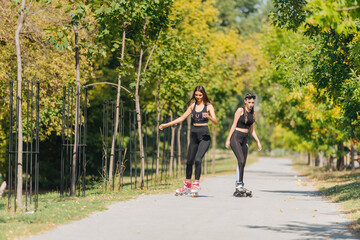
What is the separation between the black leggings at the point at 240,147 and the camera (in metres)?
13.2

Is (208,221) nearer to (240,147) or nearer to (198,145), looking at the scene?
(198,145)

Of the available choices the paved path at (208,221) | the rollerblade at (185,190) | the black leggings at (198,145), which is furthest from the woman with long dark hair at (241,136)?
the rollerblade at (185,190)

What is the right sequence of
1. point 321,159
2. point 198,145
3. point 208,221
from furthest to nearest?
point 321,159
point 198,145
point 208,221

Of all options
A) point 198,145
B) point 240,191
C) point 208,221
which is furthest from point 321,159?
point 208,221

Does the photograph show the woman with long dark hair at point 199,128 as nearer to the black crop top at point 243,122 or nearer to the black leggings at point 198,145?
the black leggings at point 198,145

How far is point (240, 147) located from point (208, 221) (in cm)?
419

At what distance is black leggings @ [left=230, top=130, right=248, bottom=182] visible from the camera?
13.2 m

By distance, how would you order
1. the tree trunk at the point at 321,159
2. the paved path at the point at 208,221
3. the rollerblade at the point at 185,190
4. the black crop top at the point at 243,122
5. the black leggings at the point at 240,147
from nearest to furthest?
the paved path at the point at 208,221 < the rollerblade at the point at 185,190 < the black leggings at the point at 240,147 < the black crop top at the point at 243,122 < the tree trunk at the point at 321,159

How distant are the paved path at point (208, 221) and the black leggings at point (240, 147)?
76cm

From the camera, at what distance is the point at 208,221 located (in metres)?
9.32

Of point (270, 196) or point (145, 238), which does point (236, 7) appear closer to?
point (270, 196)

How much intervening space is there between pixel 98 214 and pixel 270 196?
5436mm

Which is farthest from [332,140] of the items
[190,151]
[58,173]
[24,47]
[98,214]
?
[98,214]

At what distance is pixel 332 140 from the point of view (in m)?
31.5
